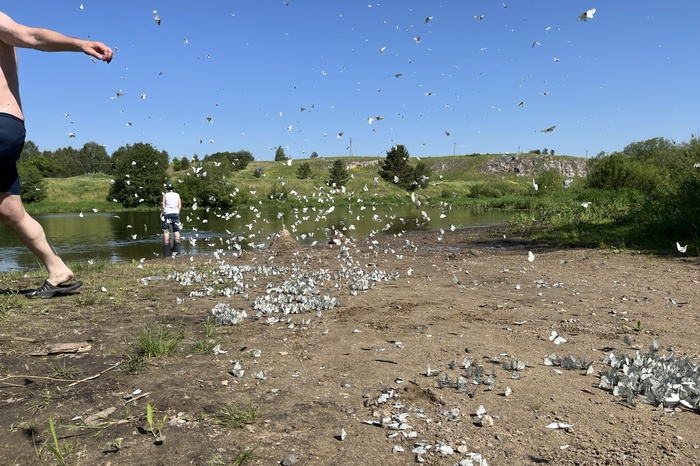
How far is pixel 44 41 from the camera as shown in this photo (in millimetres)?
4664

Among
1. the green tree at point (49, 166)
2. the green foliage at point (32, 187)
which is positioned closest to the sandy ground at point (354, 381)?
the green foliage at point (32, 187)

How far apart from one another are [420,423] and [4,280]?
776 cm

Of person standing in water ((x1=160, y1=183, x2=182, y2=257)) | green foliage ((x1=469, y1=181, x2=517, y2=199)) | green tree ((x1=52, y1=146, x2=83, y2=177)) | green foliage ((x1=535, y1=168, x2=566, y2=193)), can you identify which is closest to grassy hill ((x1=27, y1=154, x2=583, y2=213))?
green foliage ((x1=469, y1=181, x2=517, y2=199))

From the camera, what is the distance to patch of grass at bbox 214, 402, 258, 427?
2.75 m

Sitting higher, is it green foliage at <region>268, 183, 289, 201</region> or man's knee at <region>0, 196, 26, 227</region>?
green foliage at <region>268, 183, 289, 201</region>

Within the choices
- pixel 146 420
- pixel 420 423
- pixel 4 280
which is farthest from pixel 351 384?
pixel 4 280

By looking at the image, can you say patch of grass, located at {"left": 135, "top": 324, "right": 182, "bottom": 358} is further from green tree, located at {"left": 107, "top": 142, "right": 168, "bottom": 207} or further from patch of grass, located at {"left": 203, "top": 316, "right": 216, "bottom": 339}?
green tree, located at {"left": 107, "top": 142, "right": 168, "bottom": 207}

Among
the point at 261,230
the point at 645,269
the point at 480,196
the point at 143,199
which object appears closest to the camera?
the point at 645,269

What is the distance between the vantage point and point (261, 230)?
26.0m

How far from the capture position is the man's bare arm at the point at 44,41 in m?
4.56

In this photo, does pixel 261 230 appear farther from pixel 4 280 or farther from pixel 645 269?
pixel 645 269

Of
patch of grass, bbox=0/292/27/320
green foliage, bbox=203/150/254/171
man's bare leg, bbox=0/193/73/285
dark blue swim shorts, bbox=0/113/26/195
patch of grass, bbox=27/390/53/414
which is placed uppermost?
green foliage, bbox=203/150/254/171

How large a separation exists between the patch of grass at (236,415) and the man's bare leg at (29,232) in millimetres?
3863

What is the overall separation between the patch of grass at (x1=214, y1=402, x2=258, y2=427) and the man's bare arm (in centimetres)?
358
